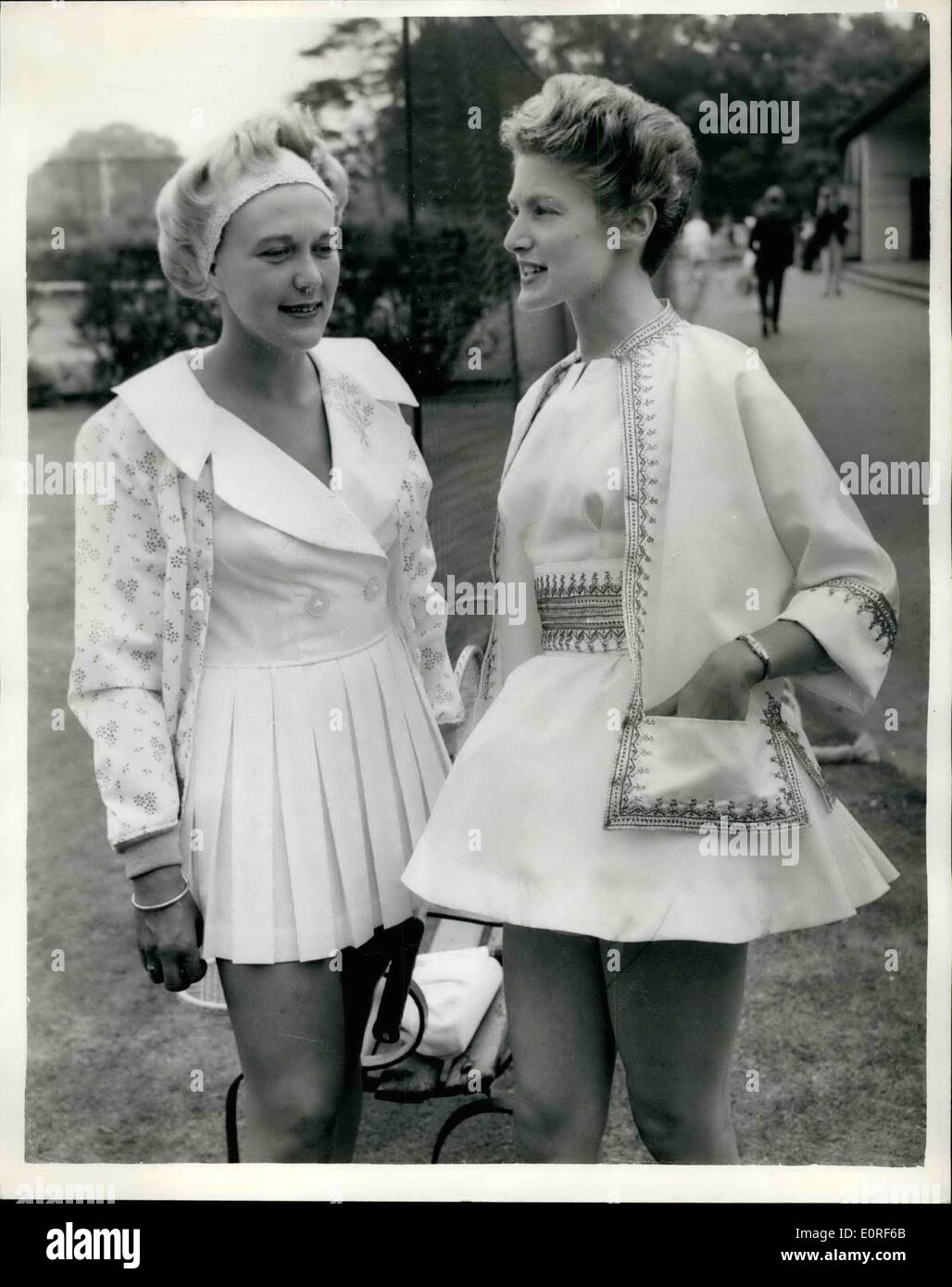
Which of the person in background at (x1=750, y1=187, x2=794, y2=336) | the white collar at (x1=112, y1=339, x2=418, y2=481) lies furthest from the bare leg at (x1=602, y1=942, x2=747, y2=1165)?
the person in background at (x1=750, y1=187, x2=794, y2=336)

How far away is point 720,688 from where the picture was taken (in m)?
1.91

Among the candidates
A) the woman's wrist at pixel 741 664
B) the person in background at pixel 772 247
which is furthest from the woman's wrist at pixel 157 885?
the person in background at pixel 772 247

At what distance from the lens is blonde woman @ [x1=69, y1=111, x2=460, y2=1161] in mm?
2008

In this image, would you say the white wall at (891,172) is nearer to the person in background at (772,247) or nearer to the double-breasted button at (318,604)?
the person in background at (772,247)

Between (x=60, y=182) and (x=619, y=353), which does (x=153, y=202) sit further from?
(x=619, y=353)

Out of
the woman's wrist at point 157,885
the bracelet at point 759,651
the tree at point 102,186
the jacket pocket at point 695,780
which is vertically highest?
the tree at point 102,186

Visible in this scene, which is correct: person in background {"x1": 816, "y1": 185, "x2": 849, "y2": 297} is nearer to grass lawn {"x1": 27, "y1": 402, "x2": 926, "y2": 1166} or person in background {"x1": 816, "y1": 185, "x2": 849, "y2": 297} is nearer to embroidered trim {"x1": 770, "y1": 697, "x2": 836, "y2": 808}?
grass lawn {"x1": 27, "y1": 402, "x2": 926, "y2": 1166}

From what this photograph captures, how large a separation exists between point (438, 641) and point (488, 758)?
340 mm

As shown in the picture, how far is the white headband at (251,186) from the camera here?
199 centimetres

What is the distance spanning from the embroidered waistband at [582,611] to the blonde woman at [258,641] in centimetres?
28

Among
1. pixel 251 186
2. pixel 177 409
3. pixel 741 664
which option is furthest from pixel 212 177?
pixel 741 664

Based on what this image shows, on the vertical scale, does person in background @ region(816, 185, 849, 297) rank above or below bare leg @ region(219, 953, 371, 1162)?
above

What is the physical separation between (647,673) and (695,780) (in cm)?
16
